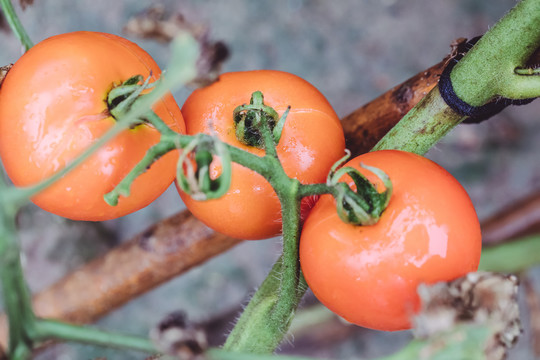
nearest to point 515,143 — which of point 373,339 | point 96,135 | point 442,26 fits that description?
point 442,26

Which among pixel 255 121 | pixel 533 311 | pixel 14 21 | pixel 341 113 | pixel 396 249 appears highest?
pixel 14 21

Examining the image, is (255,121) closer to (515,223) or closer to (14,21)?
(14,21)

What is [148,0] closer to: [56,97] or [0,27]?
[0,27]

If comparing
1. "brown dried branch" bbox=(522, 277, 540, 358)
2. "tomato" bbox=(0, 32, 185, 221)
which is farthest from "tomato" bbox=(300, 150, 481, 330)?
"brown dried branch" bbox=(522, 277, 540, 358)

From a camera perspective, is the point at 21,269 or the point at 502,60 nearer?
the point at 21,269

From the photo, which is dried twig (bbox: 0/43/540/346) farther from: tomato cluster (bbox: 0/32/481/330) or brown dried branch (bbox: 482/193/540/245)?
brown dried branch (bbox: 482/193/540/245)

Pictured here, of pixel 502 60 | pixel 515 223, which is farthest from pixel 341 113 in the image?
pixel 502 60
